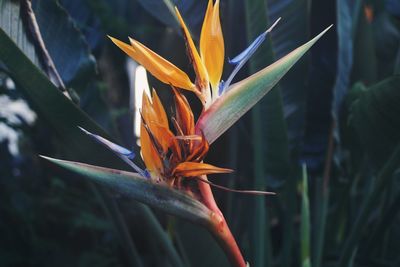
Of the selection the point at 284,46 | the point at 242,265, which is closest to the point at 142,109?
the point at 242,265

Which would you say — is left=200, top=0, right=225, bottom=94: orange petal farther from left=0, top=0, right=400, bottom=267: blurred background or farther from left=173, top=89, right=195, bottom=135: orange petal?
left=0, top=0, right=400, bottom=267: blurred background

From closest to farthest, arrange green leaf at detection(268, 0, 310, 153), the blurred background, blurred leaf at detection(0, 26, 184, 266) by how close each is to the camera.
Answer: blurred leaf at detection(0, 26, 184, 266) < the blurred background < green leaf at detection(268, 0, 310, 153)

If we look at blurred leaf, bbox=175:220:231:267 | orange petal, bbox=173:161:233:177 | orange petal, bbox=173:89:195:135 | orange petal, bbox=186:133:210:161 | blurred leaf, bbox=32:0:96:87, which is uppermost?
blurred leaf, bbox=32:0:96:87

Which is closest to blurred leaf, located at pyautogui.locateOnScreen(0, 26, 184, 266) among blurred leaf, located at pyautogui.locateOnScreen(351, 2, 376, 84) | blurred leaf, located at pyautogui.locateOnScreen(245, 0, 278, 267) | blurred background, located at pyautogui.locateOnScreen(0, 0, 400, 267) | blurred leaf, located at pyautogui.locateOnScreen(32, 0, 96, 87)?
blurred background, located at pyautogui.locateOnScreen(0, 0, 400, 267)

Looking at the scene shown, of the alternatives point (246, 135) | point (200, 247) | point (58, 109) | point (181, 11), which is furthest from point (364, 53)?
point (58, 109)

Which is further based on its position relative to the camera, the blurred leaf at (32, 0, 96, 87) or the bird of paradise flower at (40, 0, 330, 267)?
the blurred leaf at (32, 0, 96, 87)

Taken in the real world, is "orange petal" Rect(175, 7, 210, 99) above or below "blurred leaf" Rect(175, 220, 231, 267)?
above

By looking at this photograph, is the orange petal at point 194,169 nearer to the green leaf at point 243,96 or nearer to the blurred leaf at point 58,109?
the green leaf at point 243,96

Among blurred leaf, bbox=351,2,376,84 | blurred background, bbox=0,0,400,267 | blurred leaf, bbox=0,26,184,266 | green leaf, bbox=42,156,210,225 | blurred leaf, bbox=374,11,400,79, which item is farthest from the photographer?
blurred leaf, bbox=374,11,400,79

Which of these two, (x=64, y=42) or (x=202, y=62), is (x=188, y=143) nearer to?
(x=202, y=62)
